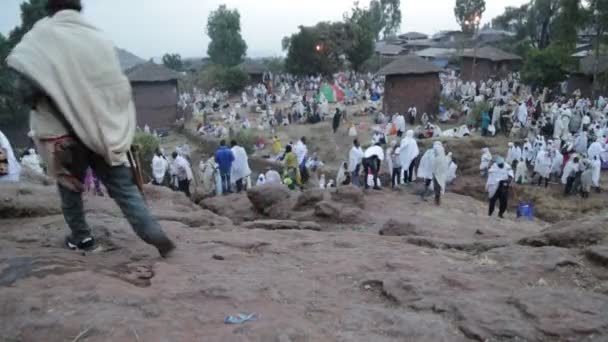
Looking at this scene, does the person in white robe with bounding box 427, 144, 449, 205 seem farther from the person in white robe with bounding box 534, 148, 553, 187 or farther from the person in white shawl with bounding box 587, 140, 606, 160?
the person in white shawl with bounding box 587, 140, 606, 160

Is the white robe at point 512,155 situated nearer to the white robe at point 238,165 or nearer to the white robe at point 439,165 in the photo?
the white robe at point 439,165

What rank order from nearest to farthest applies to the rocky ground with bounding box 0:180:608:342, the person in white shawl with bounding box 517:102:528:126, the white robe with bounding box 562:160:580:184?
the rocky ground with bounding box 0:180:608:342
the white robe with bounding box 562:160:580:184
the person in white shawl with bounding box 517:102:528:126

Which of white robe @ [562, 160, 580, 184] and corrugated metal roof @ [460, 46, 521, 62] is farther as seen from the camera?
corrugated metal roof @ [460, 46, 521, 62]

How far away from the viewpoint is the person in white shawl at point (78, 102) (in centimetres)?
291

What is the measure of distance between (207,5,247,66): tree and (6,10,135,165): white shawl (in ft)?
174

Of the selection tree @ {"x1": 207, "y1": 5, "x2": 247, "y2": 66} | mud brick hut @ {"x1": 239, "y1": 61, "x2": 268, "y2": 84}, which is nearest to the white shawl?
mud brick hut @ {"x1": 239, "y1": 61, "x2": 268, "y2": 84}

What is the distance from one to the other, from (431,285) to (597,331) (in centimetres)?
96

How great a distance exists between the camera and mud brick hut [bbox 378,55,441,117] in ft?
77.6

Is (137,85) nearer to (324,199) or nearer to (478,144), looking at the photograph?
(478,144)

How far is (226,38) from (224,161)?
45.5 meters

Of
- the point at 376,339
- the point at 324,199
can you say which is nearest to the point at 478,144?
the point at 324,199

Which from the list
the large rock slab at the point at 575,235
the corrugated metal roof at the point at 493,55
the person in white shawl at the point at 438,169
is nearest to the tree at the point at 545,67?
the corrugated metal roof at the point at 493,55

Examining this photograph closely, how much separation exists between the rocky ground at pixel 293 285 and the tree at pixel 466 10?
43.6m

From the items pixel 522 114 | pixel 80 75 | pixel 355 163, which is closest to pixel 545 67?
pixel 522 114
